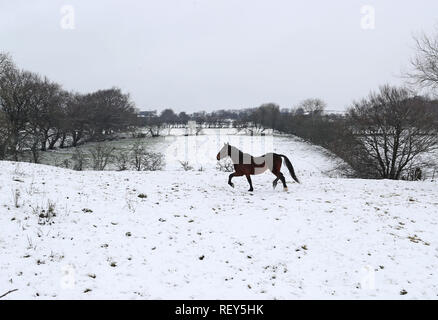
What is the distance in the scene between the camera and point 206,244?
682 centimetres

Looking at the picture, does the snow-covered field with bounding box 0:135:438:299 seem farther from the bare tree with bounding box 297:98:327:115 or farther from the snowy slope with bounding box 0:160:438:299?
the bare tree with bounding box 297:98:327:115

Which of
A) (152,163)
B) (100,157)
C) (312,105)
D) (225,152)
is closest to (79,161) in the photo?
(100,157)

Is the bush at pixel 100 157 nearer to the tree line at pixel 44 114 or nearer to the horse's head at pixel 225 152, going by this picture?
the tree line at pixel 44 114

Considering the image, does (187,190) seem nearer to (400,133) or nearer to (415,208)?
(415,208)

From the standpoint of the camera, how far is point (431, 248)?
6.87 metres

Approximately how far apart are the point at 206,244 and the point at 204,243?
0.07 metres

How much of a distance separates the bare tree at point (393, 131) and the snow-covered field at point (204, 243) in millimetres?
16803

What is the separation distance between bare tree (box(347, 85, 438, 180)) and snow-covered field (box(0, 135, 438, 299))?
55.1ft

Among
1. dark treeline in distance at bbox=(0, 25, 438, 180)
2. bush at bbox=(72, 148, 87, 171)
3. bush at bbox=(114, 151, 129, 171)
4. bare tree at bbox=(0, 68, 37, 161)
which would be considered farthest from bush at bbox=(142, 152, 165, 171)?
bare tree at bbox=(0, 68, 37, 161)

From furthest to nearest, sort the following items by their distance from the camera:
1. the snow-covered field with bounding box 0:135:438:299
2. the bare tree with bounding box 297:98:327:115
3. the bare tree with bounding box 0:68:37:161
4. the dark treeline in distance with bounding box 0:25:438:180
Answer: the bare tree with bounding box 297:98:327:115, the bare tree with bounding box 0:68:37:161, the dark treeline in distance with bounding box 0:25:438:180, the snow-covered field with bounding box 0:135:438:299

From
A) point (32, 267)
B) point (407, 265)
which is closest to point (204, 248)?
point (32, 267)

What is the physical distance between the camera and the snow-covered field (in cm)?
510

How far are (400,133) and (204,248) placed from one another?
26389 mm

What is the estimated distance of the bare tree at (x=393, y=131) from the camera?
24.4m
